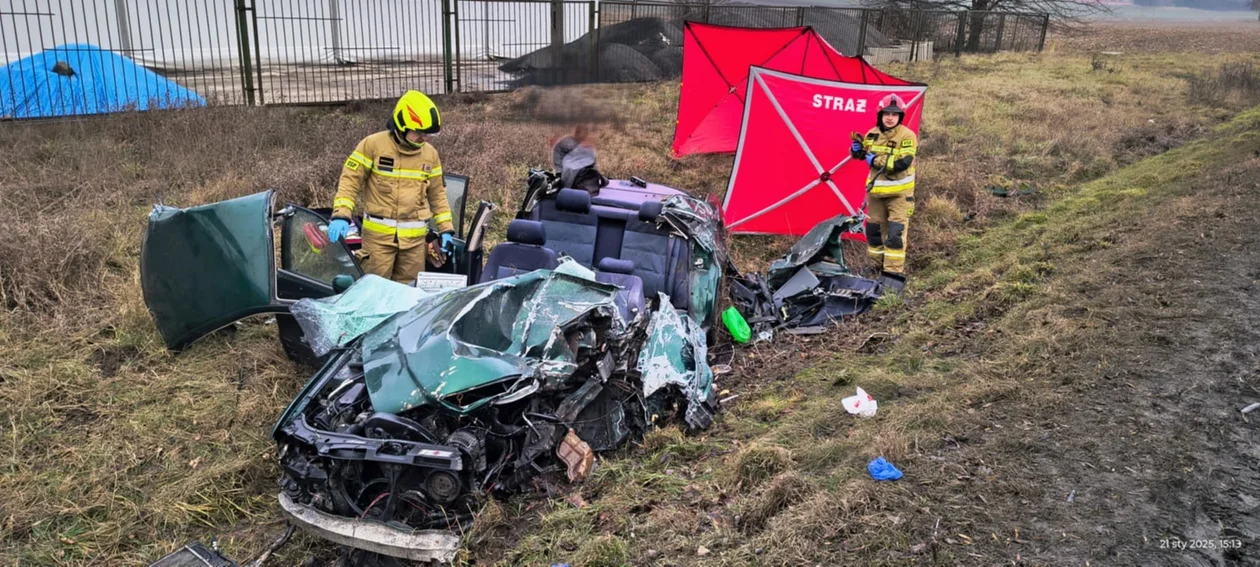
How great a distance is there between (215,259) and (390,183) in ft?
4.60

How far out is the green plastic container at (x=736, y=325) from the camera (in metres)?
6.08

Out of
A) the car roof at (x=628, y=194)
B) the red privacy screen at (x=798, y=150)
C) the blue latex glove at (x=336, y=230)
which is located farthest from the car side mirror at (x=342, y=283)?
the red privacy screen at (x=798, y=150)

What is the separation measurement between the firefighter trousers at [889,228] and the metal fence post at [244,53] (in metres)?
8.57

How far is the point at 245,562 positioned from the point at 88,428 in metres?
1.57

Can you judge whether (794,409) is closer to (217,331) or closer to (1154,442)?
(1154,442)

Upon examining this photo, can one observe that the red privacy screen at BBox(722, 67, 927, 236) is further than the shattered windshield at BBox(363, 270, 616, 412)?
Yes

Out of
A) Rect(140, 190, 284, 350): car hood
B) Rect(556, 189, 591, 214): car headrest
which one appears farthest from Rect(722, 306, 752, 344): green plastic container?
Rect(140, 190, 284, 350): car hood

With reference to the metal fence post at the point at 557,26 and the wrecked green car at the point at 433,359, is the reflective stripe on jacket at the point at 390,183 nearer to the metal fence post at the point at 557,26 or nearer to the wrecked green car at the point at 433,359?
the wrecked green car at the point at 433,359

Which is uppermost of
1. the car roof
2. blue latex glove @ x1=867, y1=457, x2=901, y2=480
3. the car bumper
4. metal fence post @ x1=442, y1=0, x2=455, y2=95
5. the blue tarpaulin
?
metal fence post @ x1=442, y1=0, x2=455, y2=95

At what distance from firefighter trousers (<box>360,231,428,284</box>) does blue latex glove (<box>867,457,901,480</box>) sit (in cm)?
337

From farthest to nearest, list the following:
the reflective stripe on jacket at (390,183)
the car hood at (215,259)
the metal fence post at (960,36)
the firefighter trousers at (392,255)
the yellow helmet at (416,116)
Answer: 1. the metal fence post at (960,36)
2. the firefighter trousers at (392,255)
3. the reflective stripe on jacket at (390,183)
4. the yellow helmet at (416,116)
5. the car hood at (215,259)

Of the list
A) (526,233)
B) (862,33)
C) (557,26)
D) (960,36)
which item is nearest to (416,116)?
(526,233)

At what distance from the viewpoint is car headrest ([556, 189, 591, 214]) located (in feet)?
19.3

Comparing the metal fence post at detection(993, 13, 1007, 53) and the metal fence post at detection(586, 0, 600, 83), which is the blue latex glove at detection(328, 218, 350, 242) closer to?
the metal fence post at detection(586, 0, 600, 83)
